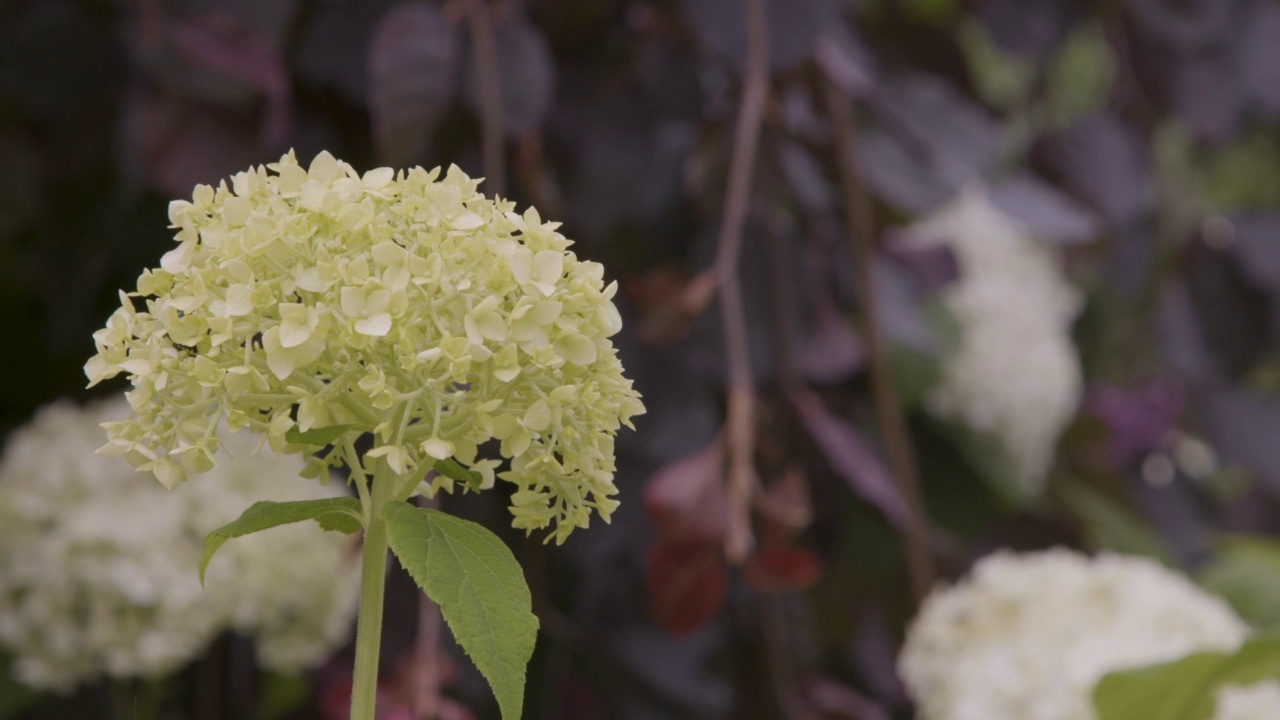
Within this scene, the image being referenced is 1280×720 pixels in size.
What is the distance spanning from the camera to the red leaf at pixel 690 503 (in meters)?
0.71

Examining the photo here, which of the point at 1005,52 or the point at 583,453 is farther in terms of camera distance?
the point at 1005,52

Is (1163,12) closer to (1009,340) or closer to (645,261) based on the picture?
(1009,340)

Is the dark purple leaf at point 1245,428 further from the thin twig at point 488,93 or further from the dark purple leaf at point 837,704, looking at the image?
the thin twig at point 488,93

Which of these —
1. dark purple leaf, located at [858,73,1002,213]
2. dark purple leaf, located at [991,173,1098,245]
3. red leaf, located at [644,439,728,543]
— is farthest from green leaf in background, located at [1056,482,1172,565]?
red leaf, located at [644,439,728,543]

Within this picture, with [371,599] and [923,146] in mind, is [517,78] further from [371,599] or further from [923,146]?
[371,599]

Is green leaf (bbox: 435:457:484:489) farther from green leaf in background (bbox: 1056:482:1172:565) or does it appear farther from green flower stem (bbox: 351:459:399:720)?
green leaf in background (bbox: 1056:482:1172:565)

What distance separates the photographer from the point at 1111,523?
48.8 inches

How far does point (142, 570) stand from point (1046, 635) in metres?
0.51

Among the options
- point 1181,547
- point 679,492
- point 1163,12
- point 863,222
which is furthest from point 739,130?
point 1181,547

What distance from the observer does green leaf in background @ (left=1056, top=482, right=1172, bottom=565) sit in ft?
3.97

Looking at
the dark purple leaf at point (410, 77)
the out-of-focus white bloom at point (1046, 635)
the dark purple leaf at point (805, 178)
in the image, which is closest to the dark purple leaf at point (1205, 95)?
the dark purple leaf at point (805, 178)

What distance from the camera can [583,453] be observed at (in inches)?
10.0

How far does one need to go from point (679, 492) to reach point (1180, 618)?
318 millimetres

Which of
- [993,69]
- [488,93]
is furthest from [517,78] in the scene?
[993,69]
